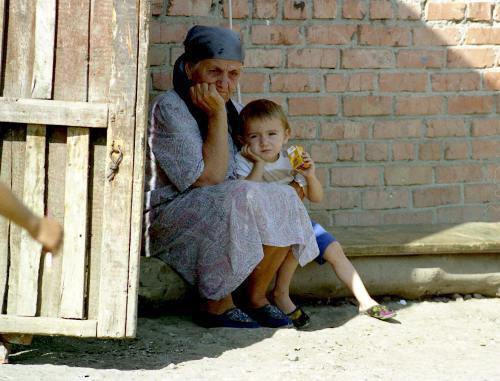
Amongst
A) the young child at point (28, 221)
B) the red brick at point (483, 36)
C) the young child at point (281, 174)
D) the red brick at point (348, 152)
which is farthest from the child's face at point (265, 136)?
the young child at point (28, 221)

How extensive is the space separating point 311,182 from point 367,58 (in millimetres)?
963

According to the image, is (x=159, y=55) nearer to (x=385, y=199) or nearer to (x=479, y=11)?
(x=385, y=199)

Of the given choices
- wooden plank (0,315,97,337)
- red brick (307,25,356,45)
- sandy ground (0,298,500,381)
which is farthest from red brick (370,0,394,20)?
wooden plank (0,315,97,337)

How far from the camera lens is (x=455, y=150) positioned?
5.82m

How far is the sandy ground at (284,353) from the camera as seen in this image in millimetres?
4113

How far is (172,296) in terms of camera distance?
4.93m

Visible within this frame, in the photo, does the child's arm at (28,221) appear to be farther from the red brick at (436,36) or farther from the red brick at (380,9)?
the red brick at (436,36)

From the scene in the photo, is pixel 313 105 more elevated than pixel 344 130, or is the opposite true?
pixel 313 105

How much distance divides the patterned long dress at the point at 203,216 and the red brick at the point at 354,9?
1.27 metres

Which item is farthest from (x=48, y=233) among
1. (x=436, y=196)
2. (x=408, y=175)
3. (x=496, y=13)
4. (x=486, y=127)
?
(x=496, y=13)

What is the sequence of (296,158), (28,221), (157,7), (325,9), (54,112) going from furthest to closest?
(325,9) → (157,7) → (296,158) → (54,112) → (28,221)

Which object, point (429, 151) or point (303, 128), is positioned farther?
point (429, 151)

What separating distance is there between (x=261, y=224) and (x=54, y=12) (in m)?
1.36

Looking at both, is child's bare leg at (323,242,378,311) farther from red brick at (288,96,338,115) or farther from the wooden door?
the wooden door
